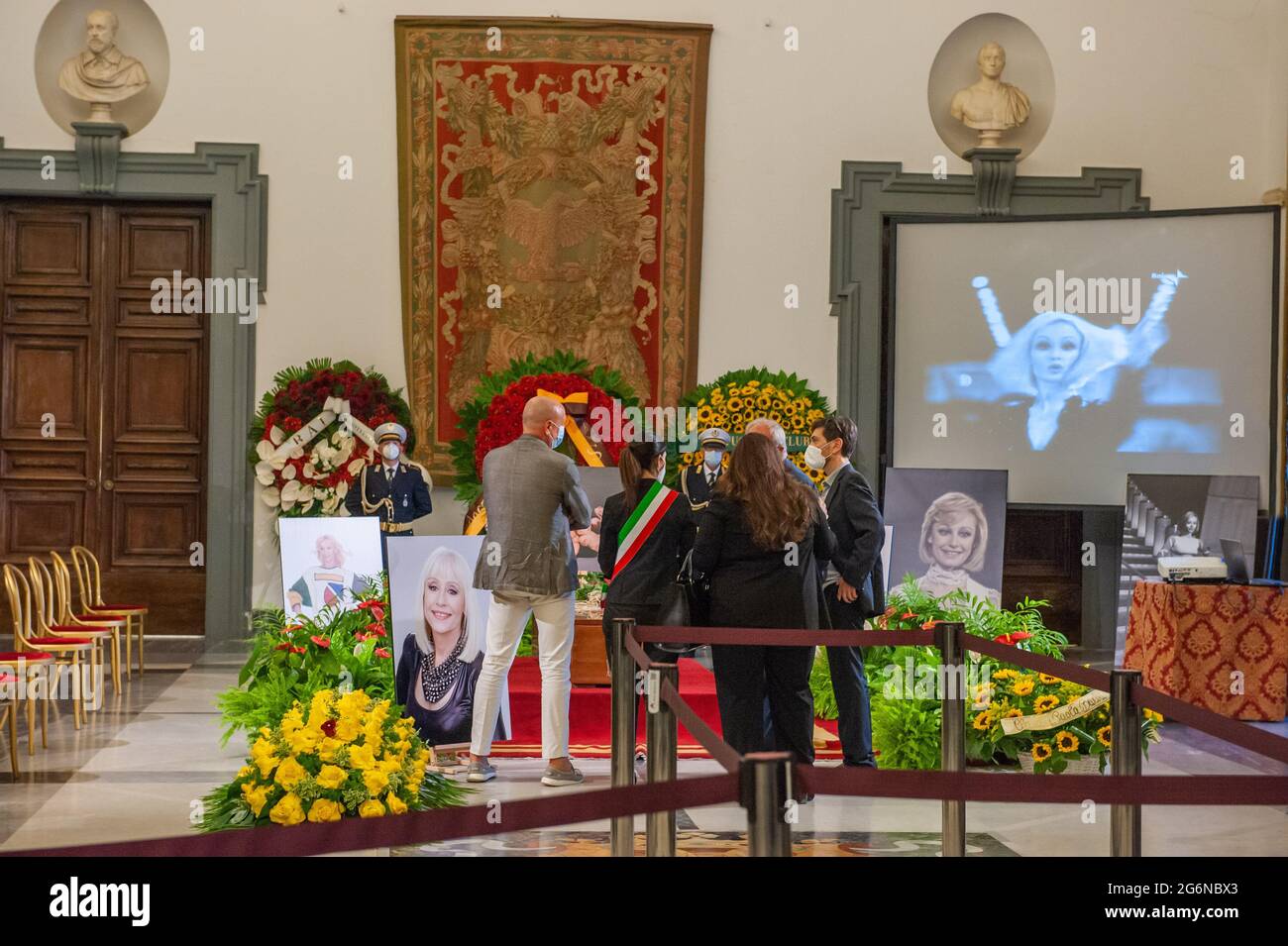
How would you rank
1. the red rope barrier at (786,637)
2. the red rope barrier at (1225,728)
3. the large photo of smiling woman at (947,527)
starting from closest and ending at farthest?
1. the red rope barrier at (1225,728)
2. the red rope barrier at (786,637)
3. the large photo of smiling woman at (947,527)

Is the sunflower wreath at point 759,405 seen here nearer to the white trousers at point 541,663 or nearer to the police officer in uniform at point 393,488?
the police officer in uniform at point 393,488

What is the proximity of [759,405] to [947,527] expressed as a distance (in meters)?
1.59

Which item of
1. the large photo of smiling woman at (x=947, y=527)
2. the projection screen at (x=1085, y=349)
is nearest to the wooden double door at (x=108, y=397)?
the large photo of smiling woman at (x=947, y=527)

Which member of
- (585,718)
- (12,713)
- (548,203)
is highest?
(548,203)

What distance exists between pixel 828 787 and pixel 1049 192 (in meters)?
9.42

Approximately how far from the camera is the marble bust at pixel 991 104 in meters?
11.0

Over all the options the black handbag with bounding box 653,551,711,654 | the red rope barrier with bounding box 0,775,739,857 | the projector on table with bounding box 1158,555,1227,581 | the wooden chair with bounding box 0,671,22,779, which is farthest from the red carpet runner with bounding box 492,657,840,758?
the red rope barrier with bounding box 0,775,739,857

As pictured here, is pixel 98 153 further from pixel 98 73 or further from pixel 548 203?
pixel 548 203

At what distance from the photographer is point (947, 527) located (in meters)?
9.54

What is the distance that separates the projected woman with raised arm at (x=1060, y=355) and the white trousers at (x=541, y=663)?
5.56m

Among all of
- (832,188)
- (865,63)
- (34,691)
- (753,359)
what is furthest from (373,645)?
(865,63)

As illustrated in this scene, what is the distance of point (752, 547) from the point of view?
17.2 feet

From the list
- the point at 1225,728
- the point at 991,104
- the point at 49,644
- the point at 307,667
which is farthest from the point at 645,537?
the point at 991,104

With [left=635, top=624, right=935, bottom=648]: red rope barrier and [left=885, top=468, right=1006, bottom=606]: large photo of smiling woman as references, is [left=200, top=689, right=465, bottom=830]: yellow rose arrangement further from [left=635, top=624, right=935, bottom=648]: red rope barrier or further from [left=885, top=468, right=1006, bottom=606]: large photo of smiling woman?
[left=885, top=468, right=1006, bottom=606]: large photo of smiling woman
